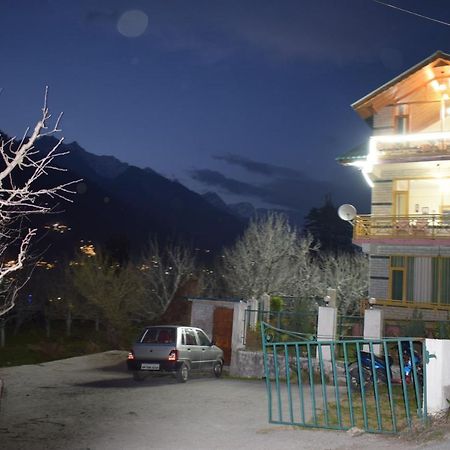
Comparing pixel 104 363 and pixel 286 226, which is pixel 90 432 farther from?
pixel 286 226

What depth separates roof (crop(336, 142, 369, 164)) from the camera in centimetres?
2297

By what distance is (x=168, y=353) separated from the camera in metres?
14.3

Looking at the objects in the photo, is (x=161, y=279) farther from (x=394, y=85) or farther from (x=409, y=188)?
(x=394, y=85)

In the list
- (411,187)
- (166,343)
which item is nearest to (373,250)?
(411,187)

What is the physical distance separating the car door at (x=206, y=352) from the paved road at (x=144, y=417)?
0.47 meters

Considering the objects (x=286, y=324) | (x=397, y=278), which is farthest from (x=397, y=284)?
(x=286, y=324)

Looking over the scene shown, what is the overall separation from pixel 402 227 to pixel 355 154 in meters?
3.72

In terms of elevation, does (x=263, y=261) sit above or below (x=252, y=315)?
above

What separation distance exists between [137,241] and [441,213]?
7474cm

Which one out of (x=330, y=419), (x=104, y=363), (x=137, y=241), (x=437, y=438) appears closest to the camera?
(x=437, y=438)

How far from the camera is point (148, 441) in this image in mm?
8156

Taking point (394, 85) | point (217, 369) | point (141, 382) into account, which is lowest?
point (141, 382)

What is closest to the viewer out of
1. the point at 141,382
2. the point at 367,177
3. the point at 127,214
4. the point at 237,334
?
the point at 141,382

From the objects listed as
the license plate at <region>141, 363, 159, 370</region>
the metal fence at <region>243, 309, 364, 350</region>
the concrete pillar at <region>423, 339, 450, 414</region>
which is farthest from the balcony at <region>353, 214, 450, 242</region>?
the concrete pillar at <region>423, 339, 450, 414</region>
